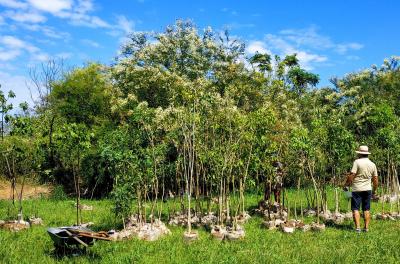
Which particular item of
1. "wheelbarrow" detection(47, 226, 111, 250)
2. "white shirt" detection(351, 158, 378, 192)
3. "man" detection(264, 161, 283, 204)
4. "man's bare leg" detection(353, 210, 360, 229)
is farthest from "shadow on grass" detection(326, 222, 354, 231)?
"wheelbarrow" detection(47, 226, 111, 250)

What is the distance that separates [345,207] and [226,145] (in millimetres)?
7256

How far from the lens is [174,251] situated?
9406 millimetres

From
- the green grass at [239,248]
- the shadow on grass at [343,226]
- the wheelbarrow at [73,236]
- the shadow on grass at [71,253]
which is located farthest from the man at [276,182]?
the wheelbarrow at [73,236]

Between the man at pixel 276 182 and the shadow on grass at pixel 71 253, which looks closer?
the shadow on grass at pixel 71 253

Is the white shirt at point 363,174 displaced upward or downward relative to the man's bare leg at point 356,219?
upward

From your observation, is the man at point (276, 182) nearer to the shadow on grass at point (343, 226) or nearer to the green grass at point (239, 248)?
the shadow on grass at point (343, 226)

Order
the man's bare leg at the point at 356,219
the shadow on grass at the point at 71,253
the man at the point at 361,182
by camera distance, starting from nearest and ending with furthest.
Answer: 1. the shadow on grass at the point at 71,253
2. the man's bare leg at the point at 356,219
3. the man at the point at 361,182

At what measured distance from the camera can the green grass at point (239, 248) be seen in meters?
8.71

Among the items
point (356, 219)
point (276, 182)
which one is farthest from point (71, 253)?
Answer: point (276, 182)

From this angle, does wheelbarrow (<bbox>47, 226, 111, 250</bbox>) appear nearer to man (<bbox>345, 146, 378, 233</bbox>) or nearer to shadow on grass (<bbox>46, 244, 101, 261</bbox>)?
shadow on grass (<bbox>46, 244, 101, 261</bbox>)

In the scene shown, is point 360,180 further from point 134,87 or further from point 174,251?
point 134,87

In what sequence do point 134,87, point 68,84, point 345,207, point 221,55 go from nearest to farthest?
point 345,207 < point 134,87 < point 221,55 < point 68,84

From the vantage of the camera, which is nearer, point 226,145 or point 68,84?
point 226,145

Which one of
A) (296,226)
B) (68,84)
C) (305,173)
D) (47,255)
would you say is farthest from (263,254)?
(68,84)
